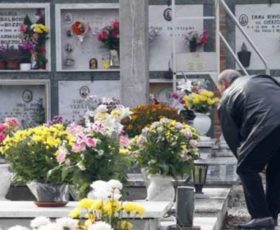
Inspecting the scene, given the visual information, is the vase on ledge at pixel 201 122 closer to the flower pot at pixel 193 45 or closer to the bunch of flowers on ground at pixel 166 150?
the flower pot at pixel 193 45

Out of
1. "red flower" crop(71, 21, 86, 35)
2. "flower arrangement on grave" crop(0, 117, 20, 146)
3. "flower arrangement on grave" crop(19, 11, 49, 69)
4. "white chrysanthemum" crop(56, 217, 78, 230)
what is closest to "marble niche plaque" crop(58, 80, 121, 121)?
"flower arrangement on grave" crop(19, 11, 49, 69)

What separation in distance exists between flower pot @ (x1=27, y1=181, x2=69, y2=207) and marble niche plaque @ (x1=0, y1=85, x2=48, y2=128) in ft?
27.5

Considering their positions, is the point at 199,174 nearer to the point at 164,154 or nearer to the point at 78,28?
the point at 164,154

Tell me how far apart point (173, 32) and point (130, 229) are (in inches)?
366

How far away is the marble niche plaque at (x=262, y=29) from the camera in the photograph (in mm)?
16047

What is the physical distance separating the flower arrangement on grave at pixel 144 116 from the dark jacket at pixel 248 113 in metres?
2.53

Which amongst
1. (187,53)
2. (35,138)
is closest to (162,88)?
(187,53)

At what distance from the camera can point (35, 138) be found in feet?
28.0

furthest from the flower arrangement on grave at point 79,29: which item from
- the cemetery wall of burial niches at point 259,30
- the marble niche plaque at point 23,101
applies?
the cemetery wall of burial niches at point 259,30

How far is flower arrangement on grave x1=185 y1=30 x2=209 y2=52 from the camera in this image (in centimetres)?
1591

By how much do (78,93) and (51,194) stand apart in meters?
8.40

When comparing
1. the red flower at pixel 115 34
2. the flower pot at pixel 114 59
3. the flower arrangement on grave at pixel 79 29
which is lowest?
the flower pot at pixel 114 59

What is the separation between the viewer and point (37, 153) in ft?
27.7

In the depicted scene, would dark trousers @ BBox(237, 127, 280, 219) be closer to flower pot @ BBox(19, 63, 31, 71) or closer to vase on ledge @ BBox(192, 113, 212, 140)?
vase on ledge @ BBox(192, 113, 212, 140)
